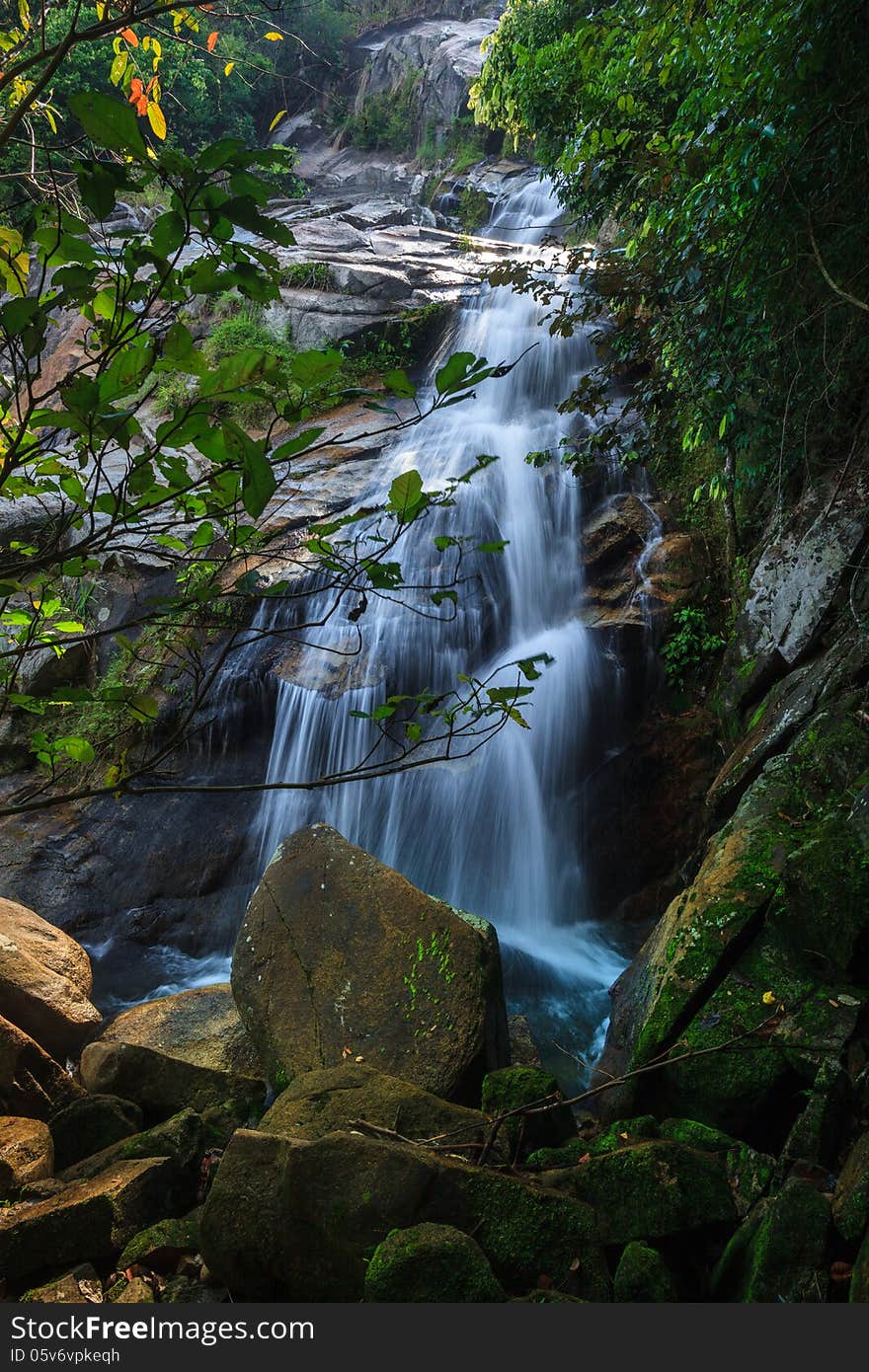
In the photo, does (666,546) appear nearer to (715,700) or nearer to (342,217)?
(715,700)

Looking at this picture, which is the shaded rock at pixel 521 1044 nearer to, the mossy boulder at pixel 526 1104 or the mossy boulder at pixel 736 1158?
the mossy boulder at pixel 526 1104

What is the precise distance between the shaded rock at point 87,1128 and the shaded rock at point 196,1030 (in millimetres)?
715

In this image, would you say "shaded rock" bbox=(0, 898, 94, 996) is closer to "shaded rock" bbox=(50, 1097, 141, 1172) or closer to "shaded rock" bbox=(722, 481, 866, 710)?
"shaded rock" bbox=(50, 1097, 141, 1172)

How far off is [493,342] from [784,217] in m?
8.45

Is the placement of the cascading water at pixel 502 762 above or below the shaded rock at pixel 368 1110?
above

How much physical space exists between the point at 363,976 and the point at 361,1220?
182 centimetres

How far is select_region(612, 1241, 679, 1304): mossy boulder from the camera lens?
2230mm

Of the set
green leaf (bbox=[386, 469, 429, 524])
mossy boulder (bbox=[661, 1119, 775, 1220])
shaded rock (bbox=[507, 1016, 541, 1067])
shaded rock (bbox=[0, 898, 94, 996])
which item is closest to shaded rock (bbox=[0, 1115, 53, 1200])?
shaded rock (bbox=[0, 898, 94, 996])

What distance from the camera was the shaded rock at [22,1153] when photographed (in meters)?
3.27

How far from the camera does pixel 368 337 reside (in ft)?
42.4

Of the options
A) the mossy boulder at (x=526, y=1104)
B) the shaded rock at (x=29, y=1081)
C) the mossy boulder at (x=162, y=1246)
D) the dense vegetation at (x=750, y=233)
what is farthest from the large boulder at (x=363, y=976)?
the dense vegetation at (x=750, y=233)

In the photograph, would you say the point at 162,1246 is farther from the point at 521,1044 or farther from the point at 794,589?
the point at 794,589

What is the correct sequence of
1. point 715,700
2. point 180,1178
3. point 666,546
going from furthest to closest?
point 666,546 → point 715,700 → point 180,1178

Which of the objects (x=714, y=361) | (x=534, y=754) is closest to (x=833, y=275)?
(x=714, y=361)
